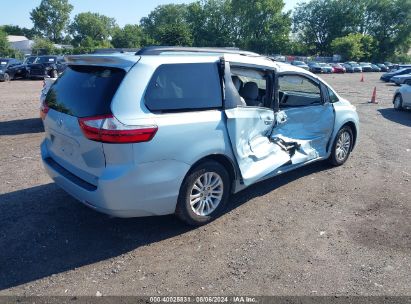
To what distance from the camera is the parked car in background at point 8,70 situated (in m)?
23.8

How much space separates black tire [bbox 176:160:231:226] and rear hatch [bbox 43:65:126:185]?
35.6 inches

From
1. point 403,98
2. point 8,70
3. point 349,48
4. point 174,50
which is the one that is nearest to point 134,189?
point 174,50

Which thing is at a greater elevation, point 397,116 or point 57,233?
point 57,233

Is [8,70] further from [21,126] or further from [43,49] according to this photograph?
[43,49]

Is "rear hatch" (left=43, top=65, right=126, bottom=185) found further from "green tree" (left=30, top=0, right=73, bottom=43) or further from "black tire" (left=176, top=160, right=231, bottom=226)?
"green tree" (left=30, top=0, right=73, bottom=43)

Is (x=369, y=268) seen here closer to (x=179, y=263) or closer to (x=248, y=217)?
(x=248, y=217)

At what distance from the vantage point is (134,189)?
346 cm

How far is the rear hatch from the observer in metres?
3.46

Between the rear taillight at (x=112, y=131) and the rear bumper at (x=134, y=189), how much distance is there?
264 millimetres

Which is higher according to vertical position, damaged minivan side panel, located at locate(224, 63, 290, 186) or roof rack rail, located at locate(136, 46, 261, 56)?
roof rack rail, located at locate(136, 46, 261, 56)

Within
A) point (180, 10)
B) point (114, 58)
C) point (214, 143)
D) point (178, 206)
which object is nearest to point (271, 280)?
point (178, 206)

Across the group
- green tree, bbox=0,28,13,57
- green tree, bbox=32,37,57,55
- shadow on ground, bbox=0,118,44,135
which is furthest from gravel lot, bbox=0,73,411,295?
green tree, bbox=32,37,57,55

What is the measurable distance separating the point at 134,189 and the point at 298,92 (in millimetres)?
4000

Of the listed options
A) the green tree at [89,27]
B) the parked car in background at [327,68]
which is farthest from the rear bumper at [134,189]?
the green tree at [89,27]
